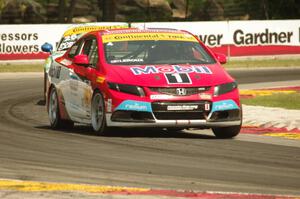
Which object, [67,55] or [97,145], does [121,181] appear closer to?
[97,145]

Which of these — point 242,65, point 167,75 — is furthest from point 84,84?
point 242,65

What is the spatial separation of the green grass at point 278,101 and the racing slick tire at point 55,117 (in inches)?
195

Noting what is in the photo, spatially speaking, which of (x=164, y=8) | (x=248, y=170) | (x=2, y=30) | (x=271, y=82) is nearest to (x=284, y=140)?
(x=248, y=170)

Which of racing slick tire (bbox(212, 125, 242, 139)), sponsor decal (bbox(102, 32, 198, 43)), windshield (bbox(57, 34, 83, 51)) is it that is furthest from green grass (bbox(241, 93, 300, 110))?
racing slick tire (bbox(212, 125, 242, 139))

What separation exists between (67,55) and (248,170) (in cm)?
629

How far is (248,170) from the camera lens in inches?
404

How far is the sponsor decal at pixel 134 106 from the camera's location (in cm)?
1348

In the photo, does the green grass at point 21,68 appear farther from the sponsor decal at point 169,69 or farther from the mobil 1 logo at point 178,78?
the mobil 1 logo at point 178,78

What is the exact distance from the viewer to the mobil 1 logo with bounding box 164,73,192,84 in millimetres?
13586

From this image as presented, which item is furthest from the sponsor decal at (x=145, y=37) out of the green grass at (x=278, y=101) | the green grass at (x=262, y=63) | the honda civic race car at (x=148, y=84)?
the green grass at (x=262, y=63)

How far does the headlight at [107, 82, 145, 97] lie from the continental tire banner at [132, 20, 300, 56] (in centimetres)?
2393

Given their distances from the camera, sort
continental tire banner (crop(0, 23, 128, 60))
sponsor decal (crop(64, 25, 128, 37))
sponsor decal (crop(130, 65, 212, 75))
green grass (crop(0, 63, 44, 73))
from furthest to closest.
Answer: continental tire banner (crop(0, 23, 128, 60)) < green grass (crop(0, 63, 44, 73)) < sponsor decal (crop(64, 25, 128, 37)) < sponsor decal (crop(130, 65, 212, 75))

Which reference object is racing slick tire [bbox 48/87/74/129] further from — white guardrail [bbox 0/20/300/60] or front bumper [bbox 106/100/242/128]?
white guardrail [bbox 0/20/300/60]

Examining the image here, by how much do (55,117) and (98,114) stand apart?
6.21 ft
